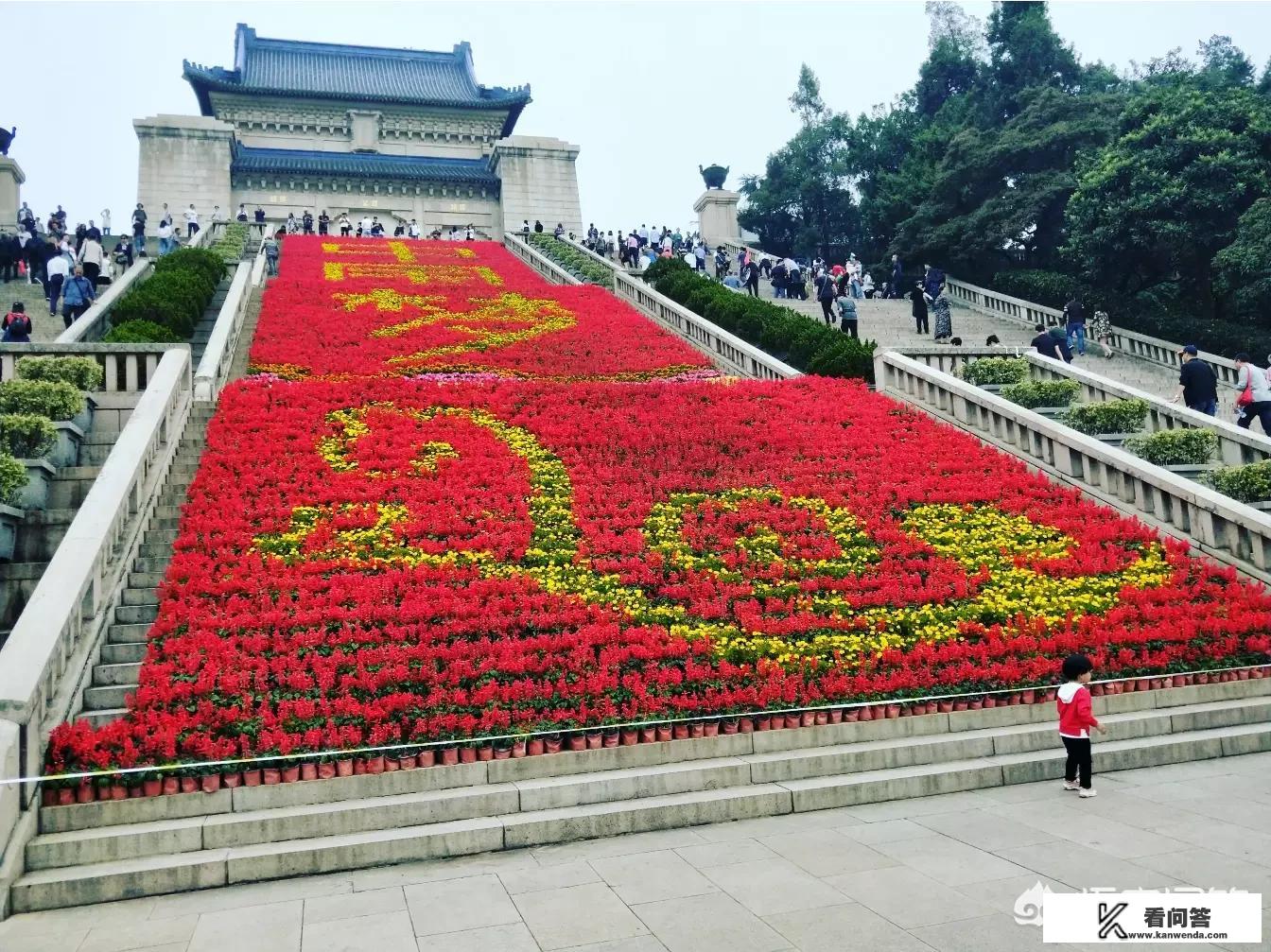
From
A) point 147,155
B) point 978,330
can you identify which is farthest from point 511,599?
point 147,155

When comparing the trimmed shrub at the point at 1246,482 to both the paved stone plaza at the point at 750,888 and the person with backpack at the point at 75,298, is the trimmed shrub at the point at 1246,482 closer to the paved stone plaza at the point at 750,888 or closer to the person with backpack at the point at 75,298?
the paved stone plaza at the point at 750,888

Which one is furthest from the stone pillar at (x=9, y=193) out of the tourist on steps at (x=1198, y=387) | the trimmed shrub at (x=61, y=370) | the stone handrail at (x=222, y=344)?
the tourist on steps at (x=1198, y=387)

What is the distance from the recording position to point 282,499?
11758mm

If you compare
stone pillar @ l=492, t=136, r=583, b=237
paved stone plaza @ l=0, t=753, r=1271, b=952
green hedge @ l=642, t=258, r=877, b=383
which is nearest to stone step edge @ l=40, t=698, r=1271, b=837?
paved stone plaza @ l=0, t=753, r=1271, b=952

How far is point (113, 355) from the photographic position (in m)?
14.2

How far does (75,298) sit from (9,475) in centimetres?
1274

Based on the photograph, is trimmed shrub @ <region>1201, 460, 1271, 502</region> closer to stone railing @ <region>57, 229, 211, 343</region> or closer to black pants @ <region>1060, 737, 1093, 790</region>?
black pants @ <region>1060, 737, 1093, 790</region>

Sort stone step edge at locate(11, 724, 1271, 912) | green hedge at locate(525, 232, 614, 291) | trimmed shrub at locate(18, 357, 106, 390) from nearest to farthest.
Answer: stone step edge at locate(11, 724, 1271, 912), trimmed shrub at locate(18, 357, 106, 390), green hedge at locate(525, 232, 614, 291)

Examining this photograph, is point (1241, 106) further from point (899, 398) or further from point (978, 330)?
point (899, 398)

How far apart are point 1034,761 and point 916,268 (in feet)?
120

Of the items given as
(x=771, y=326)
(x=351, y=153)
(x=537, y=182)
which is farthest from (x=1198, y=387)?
(x=351, y=153)

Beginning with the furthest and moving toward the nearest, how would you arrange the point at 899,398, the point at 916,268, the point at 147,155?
the point at 147,155 < the point at 916,268 < the point at 899,398

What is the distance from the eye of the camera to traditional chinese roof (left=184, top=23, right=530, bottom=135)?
2211 inches

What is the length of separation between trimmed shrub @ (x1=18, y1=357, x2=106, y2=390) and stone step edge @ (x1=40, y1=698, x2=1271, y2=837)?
8.11 m
